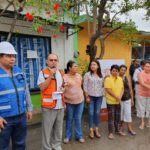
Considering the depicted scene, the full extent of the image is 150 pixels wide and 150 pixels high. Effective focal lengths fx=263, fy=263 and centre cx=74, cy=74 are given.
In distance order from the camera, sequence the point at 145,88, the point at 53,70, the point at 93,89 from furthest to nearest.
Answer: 1. the point at 145,88
2. the point at 93,89
3. the point at 53,70

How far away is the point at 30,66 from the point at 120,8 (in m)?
3.31

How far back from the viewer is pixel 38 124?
7.33 metres

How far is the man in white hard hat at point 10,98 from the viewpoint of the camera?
12.0 ft

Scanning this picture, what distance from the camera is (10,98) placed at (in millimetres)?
3658

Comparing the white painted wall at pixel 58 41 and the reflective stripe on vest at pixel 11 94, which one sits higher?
the white painted wall at pixel 58 41

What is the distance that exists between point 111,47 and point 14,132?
9.15 metres

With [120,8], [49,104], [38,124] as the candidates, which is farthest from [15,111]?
[120,8]

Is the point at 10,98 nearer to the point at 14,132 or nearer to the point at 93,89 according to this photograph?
the point at 14,132

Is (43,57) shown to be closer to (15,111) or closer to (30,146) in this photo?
(30,146)

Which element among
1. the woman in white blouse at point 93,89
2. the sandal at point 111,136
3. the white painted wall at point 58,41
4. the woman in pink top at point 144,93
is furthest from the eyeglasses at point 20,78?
the white painted wall at point 58,41

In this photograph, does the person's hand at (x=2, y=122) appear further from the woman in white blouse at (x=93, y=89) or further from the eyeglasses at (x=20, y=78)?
the woman in white blouse at (x=93, y=89)

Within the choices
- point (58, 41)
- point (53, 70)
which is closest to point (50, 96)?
point (53, 70)

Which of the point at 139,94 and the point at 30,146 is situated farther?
the point at 139,94

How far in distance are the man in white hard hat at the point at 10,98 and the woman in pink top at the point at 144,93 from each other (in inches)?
145
